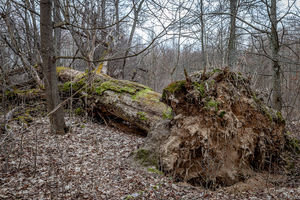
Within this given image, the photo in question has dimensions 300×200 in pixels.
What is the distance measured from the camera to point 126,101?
257 inches

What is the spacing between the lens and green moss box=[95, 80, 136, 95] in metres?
6.85

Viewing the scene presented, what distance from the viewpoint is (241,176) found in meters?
4.21

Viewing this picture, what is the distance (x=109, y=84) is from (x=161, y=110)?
241 cm

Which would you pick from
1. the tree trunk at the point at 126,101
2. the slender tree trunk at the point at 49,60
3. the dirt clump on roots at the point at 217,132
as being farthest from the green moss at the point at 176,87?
the slender tree trunk at the point at 49,60

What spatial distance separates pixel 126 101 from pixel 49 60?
260 cm

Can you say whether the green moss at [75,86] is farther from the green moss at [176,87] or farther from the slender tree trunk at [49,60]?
the green moss at [176,87]

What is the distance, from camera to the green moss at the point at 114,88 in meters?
6.85

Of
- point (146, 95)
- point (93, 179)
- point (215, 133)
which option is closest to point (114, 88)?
point (146, 95)

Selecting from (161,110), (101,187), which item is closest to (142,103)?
(161,110)

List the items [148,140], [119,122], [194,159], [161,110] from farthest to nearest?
[119,122] < [161,110] < [148,140] < [194,159]

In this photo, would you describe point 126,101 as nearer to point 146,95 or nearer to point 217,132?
point 146,95

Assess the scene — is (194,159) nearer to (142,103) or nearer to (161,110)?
(161,110)

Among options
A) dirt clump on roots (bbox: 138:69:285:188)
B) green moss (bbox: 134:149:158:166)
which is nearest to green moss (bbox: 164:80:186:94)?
dirt clump on roots (bbox: 138:69:285:188)

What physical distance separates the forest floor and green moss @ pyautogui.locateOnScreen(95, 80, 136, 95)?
91.4 inches
